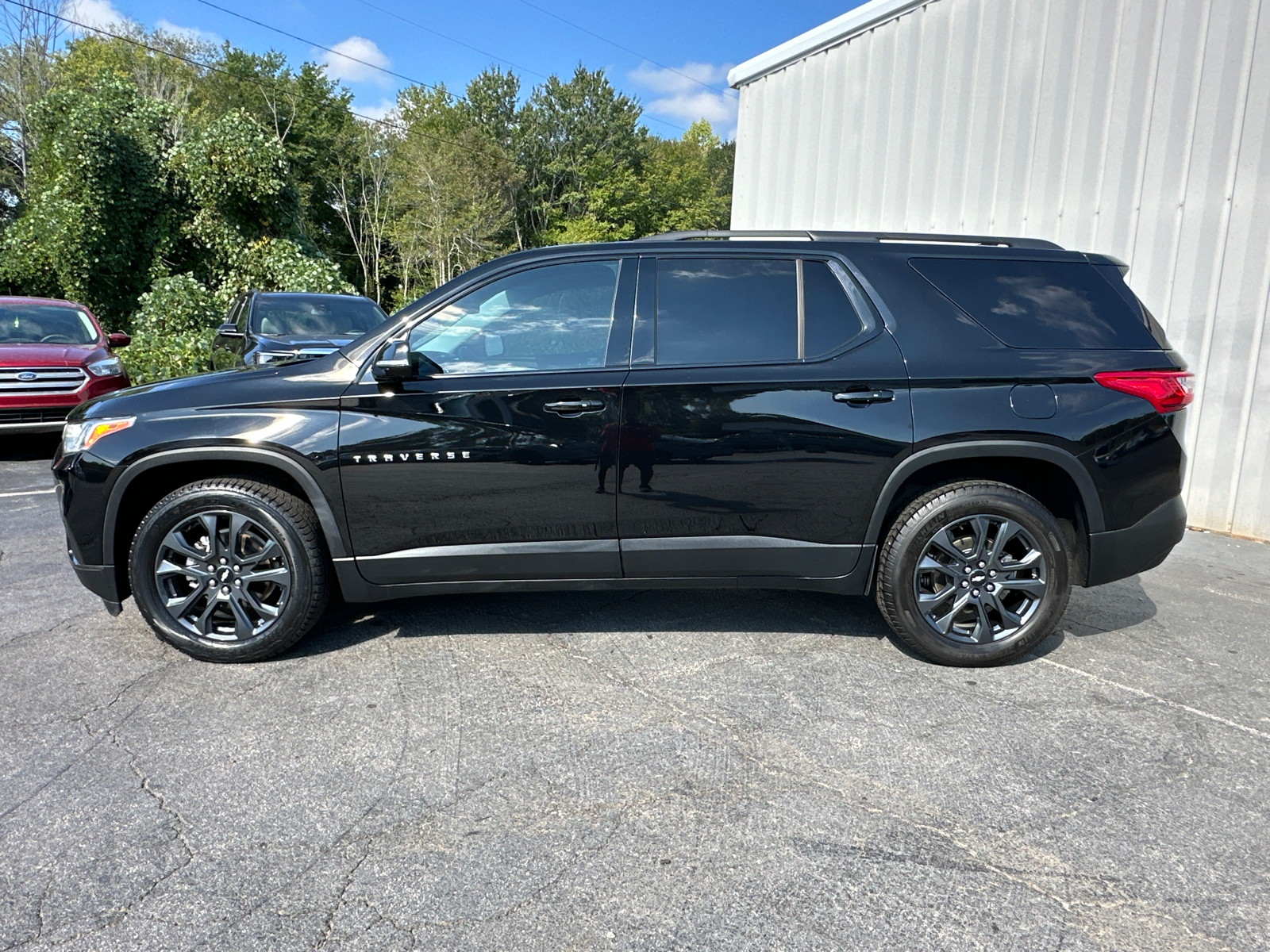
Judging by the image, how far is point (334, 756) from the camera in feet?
9.65

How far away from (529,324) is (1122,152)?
5.67 meters

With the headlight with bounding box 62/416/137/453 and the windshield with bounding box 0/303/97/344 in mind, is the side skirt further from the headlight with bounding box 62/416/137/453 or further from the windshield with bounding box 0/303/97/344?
the windshield with bounding box 0/303/97/344

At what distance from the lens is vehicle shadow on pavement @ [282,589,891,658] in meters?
4.12

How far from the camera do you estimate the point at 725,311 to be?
3.67 metres

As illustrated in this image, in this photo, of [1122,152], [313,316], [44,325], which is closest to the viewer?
[1122,152]

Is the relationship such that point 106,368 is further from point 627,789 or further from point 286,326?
point 627,789

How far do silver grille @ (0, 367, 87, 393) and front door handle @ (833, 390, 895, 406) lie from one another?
8.51 meters

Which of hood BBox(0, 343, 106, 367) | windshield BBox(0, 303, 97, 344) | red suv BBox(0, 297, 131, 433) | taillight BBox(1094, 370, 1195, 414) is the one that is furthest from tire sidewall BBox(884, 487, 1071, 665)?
windshield BBox(0, 303, 97, 344)

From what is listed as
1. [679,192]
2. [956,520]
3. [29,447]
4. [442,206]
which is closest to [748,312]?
[956,520]

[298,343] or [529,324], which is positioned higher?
[529,324]

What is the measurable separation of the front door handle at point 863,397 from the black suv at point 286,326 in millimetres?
5916

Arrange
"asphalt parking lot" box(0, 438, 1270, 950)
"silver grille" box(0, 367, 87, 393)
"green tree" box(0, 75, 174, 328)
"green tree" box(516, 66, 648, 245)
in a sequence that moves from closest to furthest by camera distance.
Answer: "asphalt parking lot" box(0, 438, 1270, 950) → "silver grille" box(0, 367, 87, 393) → "green tree" box(0, 75, 174, 328) → "green tree" box(516, 66, 648, 245)

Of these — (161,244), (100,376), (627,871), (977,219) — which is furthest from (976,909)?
(161,244)

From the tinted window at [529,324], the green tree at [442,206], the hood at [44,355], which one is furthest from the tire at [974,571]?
the green tree at [442,206]
